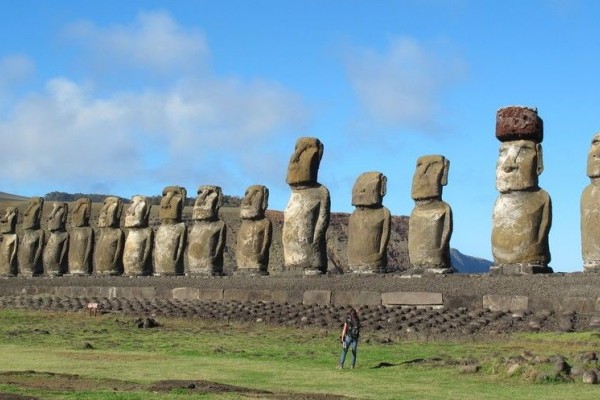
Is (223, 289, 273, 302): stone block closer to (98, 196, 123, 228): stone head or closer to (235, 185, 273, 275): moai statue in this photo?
(235, 185, 273, 275): moai statue

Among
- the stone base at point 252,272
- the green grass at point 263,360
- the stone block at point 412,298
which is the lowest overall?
the green grass at point 263,360

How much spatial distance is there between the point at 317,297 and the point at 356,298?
1.30 meters

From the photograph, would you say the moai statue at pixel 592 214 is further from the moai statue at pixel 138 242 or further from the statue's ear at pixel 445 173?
the moai statue at pixel 138 242

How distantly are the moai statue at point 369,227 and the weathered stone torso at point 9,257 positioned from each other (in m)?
17.2

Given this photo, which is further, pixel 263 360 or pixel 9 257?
pixel 9 257

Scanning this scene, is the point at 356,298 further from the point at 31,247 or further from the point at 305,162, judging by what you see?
the point at 31,247

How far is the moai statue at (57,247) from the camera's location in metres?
35.4

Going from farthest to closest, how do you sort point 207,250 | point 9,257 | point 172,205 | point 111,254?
point 9,257 → point 111,254 → point 172,205 → point 207,250

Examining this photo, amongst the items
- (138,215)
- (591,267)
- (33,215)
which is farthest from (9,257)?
(591,267)

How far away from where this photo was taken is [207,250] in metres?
29.0

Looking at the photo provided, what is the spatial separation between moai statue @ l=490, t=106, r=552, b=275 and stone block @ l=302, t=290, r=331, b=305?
3937 mm

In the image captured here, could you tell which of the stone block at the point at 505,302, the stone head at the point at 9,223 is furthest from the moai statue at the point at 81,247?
the stone block at the point at 505,302

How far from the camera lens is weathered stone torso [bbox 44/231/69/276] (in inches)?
1395

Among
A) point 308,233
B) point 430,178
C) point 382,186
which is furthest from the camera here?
point 308,233
